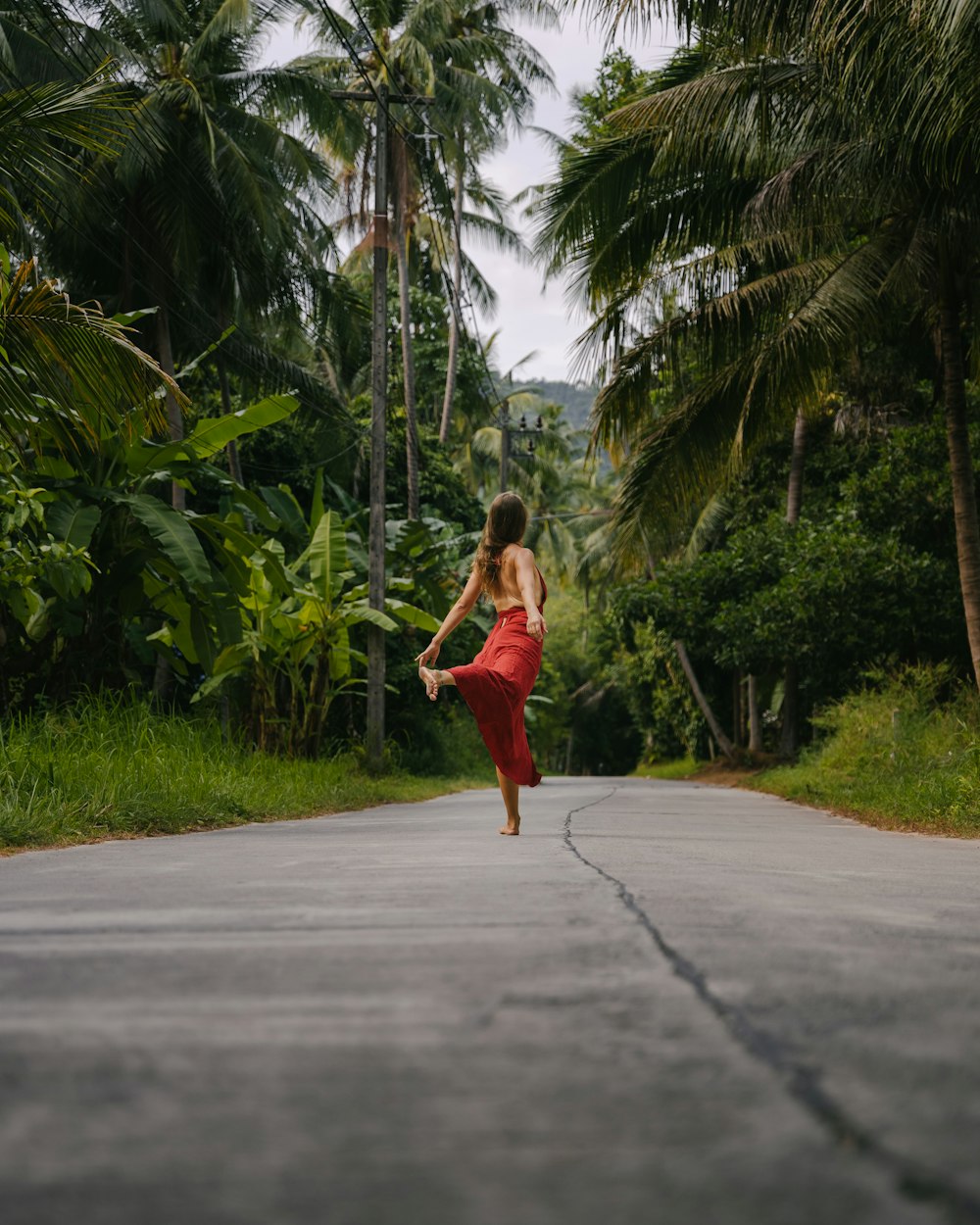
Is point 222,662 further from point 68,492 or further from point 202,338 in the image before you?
point 202,338

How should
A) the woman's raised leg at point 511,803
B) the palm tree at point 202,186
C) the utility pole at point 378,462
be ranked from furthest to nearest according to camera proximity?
the palm tree at point 202,186 < the utility pole at point 378,462 < the woman's raised leg at point 511,803

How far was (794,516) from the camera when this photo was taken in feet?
77.1

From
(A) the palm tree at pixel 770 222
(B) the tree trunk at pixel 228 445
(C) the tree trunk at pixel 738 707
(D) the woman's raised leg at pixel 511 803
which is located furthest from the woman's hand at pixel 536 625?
(C) the tree trunk at pixel 738 707

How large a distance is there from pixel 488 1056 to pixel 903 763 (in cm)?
1256

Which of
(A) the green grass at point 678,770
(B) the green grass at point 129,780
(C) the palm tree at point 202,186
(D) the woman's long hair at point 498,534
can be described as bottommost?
(A) the green grass at point 678,770

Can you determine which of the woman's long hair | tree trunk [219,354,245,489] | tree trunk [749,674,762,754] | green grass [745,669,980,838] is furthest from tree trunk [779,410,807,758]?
the woman's long hair

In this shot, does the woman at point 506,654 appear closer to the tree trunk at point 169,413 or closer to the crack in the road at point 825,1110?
the crack in the road at point 825,1110

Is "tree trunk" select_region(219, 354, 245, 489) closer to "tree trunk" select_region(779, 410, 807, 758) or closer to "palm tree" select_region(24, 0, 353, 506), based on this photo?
"palm tree" select_region(24, 0, 353, 506)

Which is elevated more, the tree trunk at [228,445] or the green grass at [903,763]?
the tree trunk at [228,445]

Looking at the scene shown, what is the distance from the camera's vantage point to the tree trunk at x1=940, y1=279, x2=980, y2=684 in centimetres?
1245

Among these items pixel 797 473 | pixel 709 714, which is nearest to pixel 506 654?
pixel 797 473

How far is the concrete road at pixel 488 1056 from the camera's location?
1.52m

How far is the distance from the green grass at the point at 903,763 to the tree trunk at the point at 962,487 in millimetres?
1204

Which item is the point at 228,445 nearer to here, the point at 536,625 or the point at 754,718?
the point at 754,718
